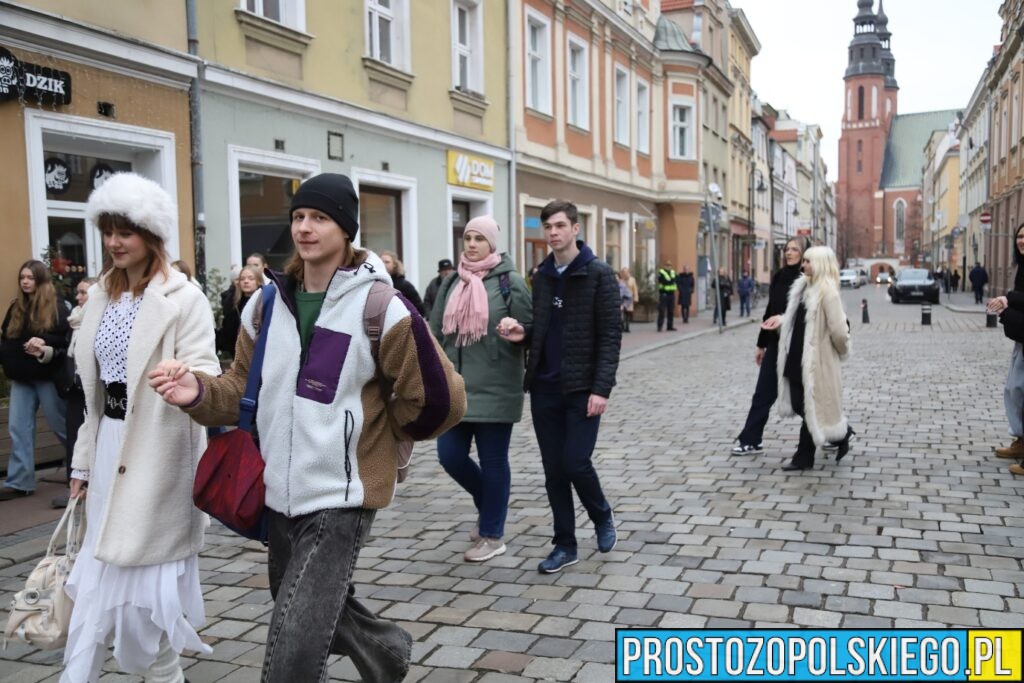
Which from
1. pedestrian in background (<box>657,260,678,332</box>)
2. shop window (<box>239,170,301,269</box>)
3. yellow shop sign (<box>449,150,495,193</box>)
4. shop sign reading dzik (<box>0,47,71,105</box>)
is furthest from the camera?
pedestrian in background (<box>657,260,678,332</box>)

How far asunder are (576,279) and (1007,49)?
132ft

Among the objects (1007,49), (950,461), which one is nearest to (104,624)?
(950,461)

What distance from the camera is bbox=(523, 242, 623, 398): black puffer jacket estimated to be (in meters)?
4.87

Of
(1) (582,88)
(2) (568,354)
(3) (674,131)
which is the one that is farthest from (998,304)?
(3) (674,131)

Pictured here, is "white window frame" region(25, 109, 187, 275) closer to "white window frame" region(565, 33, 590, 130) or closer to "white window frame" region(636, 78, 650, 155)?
"white window frame" region(565, 33, 590, 130)

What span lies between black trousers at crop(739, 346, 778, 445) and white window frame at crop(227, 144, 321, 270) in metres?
6.65

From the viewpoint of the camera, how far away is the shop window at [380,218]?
15270 millimetres

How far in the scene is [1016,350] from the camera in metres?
7.74

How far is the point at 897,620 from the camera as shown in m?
4.21

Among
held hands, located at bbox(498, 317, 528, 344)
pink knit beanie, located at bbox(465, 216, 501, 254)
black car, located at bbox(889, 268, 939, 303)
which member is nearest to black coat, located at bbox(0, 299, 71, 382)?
pink knit beanie, located at bbox(465, 216, 501, 254)

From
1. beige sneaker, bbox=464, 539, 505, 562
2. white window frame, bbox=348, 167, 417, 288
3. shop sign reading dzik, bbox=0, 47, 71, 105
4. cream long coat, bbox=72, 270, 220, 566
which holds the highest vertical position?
shop sign reading dzik, bbox=0, 47, 71, 105

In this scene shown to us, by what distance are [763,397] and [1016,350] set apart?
200 centimetres

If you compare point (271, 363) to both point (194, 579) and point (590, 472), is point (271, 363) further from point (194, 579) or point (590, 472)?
point (590, 472)

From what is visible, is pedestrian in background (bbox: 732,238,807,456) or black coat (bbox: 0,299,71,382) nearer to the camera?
black coat (bbox: 0,299,71,382)
